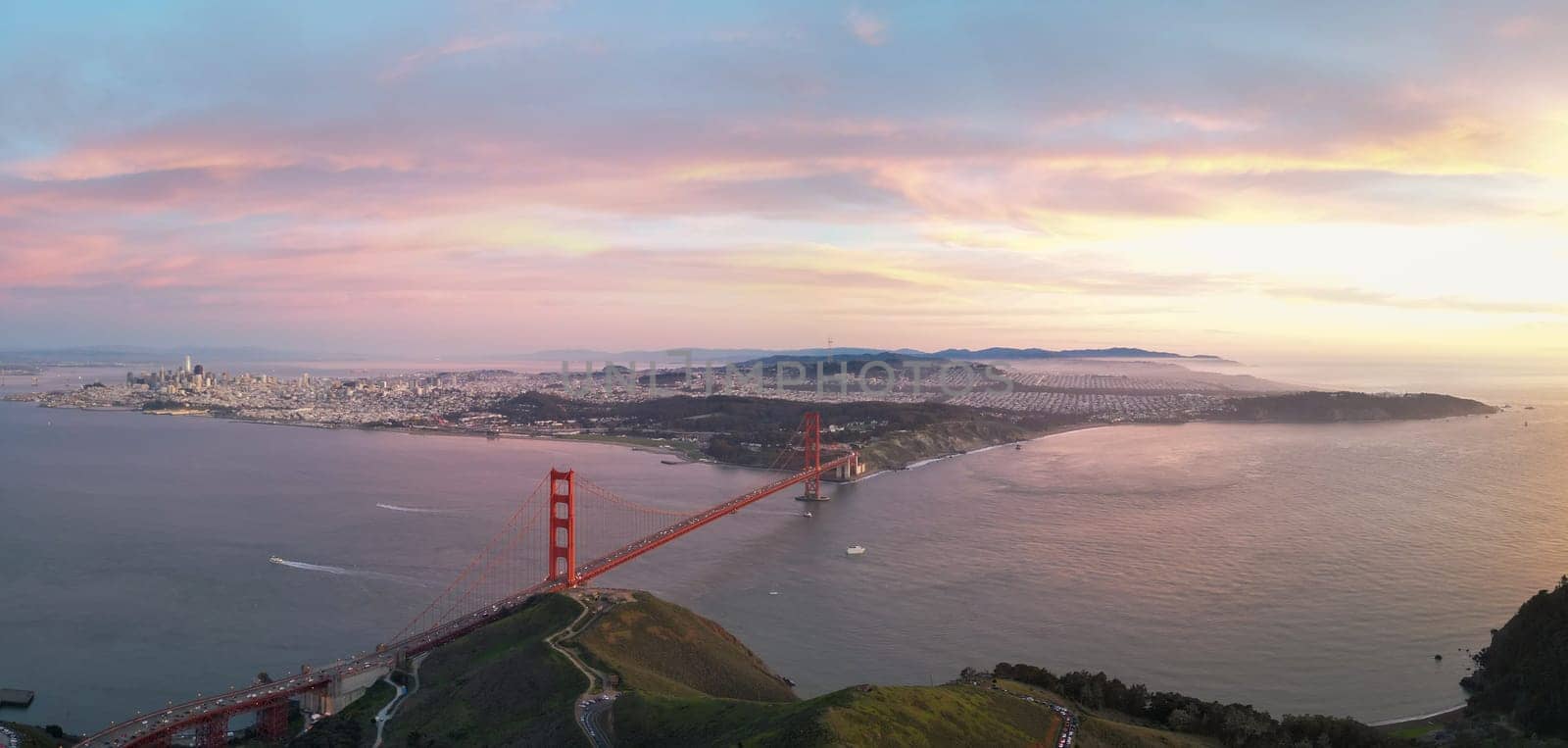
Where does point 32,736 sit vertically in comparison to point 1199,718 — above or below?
below

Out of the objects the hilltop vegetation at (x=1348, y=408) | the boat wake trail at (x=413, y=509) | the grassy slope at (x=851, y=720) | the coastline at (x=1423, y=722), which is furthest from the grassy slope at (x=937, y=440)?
the grassy slope at (x=851, y=720)

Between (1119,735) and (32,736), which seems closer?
(1119,735)

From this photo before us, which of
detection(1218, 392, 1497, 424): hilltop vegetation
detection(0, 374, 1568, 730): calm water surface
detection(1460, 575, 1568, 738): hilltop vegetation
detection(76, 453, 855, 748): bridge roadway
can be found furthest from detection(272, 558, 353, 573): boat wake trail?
detection(1218, 392, 1497, 424): hilltop vegetation

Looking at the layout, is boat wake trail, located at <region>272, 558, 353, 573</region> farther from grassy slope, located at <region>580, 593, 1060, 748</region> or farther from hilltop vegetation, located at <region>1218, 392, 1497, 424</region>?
hilltop vegetation, located at <region>1218, 392, 1497, 424</region>

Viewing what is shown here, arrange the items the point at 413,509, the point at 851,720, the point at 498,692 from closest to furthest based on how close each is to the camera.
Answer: the point at 851,720 → the point at 498,692 → the point at 413,509

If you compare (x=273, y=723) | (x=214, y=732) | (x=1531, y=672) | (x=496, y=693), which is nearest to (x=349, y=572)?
(x=273, y=723)

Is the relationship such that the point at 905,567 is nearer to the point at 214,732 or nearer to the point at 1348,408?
the point at 214,732

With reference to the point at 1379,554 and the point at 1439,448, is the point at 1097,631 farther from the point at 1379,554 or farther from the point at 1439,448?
the point at 1439,448
